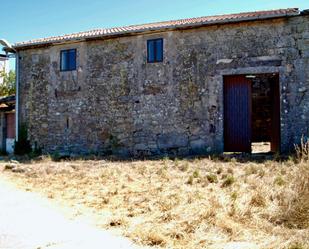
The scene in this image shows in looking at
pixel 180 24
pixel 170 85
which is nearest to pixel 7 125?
pixel 170 85

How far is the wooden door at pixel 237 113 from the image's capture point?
1251 cm

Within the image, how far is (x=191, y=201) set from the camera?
5.61 meters

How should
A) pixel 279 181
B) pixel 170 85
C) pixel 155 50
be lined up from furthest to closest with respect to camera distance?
pixel 155 50 < pixel 170 85 < pixel 279 181

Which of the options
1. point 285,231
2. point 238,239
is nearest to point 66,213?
point 238,239

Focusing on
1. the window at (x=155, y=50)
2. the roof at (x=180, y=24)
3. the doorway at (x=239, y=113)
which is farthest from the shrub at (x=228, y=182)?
the window at (x=155, y=50)

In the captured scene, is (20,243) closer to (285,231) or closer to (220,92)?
(285,231)

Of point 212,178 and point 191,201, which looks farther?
point 212,178

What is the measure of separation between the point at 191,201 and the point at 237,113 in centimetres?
751

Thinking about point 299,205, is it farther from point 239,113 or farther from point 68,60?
point 68,60

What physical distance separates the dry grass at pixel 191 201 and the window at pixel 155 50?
17.4ft

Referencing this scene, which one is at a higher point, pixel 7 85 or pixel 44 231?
pixel 7 85

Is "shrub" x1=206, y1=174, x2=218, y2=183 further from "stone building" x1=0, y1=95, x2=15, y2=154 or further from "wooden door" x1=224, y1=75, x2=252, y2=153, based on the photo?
"stone building" x1=0, y1=95, x2=15, y2=154

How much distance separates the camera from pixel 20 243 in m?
3.85

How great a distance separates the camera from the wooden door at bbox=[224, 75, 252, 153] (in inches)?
492
